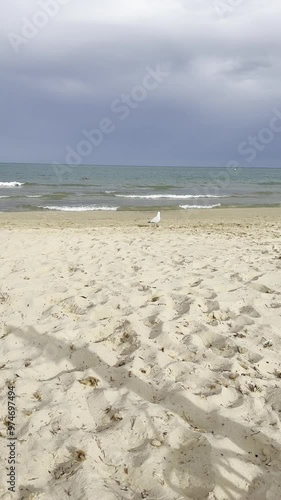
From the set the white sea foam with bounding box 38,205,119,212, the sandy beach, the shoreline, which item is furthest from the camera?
the white sea foam with bounding box 38,205,119,212

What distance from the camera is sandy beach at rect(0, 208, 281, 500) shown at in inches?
92.9

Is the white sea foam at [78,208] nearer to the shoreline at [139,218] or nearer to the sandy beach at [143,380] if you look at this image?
the shoreline at [139,218]

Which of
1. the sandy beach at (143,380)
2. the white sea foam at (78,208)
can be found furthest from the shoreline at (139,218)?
the sandy beach at (143,380)

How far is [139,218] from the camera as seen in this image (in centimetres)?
1692

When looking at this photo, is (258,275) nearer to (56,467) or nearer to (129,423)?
(129,423)

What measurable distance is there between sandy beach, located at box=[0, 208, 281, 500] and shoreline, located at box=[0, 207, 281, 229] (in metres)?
8.14

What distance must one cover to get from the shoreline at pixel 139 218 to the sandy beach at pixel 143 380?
814cm

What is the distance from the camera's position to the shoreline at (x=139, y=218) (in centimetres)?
1455

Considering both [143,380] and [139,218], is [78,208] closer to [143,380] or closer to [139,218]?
[139,218]

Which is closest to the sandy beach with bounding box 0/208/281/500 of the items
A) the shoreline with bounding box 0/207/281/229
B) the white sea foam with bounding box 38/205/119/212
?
the shoreline with bounding box 0/207/281/229

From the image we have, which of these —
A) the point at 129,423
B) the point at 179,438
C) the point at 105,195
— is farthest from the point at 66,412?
the point at 105,195

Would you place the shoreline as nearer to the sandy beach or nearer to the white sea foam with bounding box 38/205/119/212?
the white sea foam with bounding box 38/205/119/212

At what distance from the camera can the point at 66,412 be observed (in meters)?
2.88

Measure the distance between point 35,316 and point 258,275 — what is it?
3173 mm
